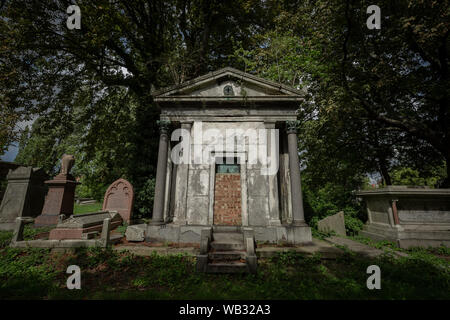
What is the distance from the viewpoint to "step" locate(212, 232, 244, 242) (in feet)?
20.4

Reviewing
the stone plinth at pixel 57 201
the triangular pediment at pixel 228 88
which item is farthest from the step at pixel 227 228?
the stone plinth at pixel 57 201

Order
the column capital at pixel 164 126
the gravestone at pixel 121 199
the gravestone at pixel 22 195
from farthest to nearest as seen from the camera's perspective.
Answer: the gravestone at pixel 121 199 → the gravestone at pixel 22 195 → the column capital at pixel 164 126

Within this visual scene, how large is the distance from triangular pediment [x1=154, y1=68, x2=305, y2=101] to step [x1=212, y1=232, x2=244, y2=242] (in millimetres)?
5236

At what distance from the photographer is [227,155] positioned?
7660 mm

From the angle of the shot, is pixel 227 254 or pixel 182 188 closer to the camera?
pixel 227 254

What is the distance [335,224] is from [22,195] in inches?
604

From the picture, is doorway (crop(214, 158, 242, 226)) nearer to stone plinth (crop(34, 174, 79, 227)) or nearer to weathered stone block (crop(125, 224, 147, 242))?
weathered stone block (crop(125, 224, 147, 242))

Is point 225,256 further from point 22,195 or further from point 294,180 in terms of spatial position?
point 22,195

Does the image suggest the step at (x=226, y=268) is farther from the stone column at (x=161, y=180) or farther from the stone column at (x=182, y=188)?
the stone column at (x=161, y=180)

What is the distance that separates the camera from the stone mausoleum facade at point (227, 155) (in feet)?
23.5

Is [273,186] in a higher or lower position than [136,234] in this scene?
higher

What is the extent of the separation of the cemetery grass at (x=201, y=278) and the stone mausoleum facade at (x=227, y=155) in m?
1.86

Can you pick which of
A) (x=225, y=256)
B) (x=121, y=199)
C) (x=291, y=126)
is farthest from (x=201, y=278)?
(x=121, y=199)
